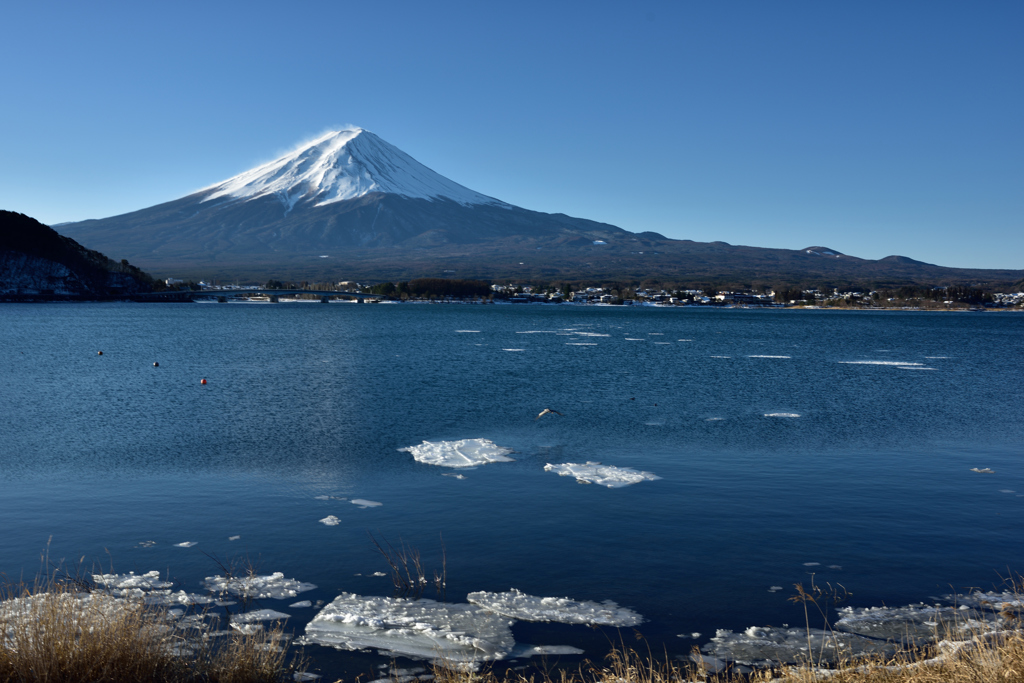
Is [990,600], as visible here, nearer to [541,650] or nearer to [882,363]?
[541,650]

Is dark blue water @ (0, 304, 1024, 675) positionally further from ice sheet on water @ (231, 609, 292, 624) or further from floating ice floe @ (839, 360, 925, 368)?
floating ice floe @ (839, 360, 925, 368)

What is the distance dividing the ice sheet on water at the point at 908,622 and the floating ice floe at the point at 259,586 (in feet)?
30.6

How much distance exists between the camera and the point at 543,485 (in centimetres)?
1966

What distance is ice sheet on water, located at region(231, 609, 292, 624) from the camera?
36.2 feet

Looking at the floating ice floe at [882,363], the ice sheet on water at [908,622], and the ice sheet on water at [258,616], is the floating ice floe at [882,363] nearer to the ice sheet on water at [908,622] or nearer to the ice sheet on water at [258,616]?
the ice sheet on water at [908,622]

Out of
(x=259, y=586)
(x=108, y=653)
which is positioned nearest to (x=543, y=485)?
(x=259, y=586)

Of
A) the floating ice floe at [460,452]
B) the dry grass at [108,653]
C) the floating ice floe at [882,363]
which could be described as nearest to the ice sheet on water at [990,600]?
the dry grass at [108,653]

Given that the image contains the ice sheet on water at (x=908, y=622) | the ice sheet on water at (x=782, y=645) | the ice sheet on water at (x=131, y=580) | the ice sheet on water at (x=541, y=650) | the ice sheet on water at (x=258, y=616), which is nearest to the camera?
the ice sheet on water at (x=782, y=645)

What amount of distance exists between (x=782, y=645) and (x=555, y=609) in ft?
11.9

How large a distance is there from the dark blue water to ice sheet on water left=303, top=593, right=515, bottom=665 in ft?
1.28

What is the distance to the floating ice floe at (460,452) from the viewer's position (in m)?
22.5

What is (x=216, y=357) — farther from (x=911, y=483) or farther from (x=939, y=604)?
(x=939, y=604)

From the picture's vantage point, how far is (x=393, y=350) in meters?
67.8

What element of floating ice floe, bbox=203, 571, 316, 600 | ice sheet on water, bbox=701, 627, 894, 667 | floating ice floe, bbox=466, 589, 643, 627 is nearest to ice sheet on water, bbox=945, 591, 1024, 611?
ice sheet on water, bbox=701, 627, 894, 667
